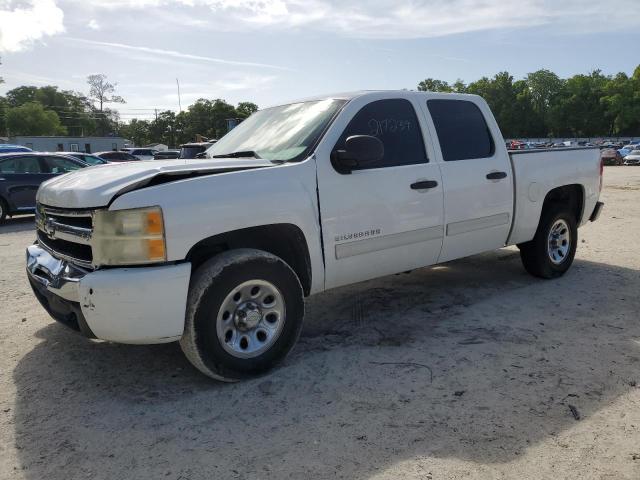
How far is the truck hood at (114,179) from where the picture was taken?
3033mm

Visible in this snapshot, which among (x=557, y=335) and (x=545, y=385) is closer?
(x=545, y=385)

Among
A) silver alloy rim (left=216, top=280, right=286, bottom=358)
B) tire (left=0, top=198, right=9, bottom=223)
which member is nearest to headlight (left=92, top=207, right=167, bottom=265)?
silver alloy rim (left=216, top=280, right=286, bottom=358)

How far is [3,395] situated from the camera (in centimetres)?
329

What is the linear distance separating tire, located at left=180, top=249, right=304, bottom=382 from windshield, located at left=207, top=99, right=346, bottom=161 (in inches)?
35.8

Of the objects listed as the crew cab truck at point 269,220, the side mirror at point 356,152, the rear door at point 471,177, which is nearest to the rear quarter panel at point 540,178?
the crew cab truck at point 269,220

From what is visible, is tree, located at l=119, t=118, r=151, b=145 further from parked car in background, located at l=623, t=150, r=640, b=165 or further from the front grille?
the front grille

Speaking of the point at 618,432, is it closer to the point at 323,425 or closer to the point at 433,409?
the point at 433,409

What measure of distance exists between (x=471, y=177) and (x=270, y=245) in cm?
198

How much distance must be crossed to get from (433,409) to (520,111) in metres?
104

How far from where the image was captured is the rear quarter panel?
512 cm

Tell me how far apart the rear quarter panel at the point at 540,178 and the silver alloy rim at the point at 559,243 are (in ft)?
1.22

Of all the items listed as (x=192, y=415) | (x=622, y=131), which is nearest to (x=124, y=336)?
(x=192, y=415)

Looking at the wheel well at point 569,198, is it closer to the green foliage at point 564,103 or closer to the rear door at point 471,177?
the rear door at point 471,177

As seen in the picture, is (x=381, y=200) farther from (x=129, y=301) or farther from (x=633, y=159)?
(x=633, y=159)
